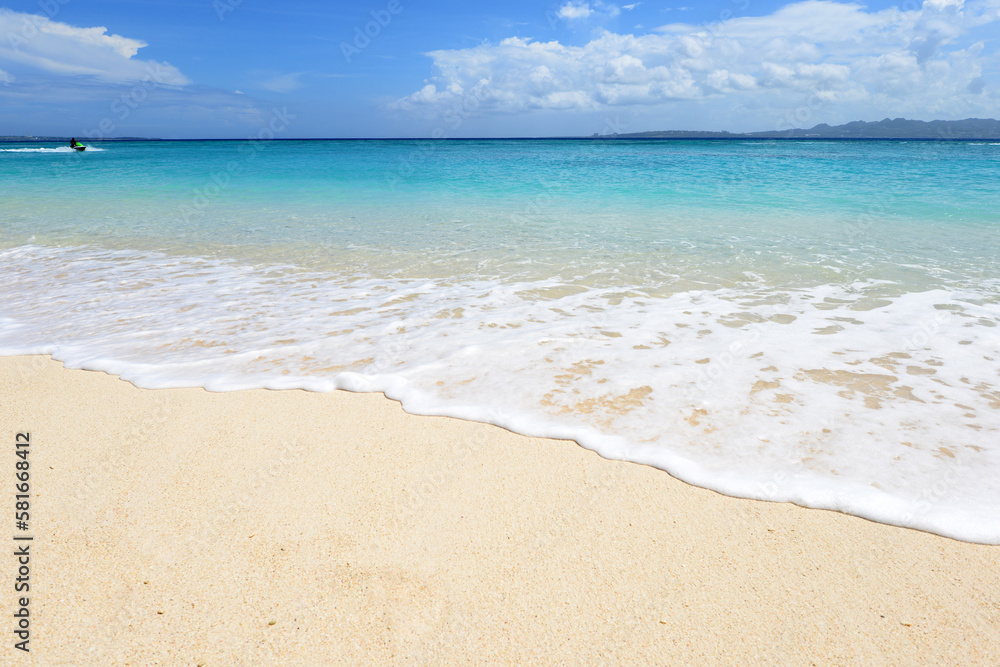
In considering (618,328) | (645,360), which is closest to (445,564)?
(645,360)

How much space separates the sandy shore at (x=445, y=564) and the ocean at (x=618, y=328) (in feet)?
1.09

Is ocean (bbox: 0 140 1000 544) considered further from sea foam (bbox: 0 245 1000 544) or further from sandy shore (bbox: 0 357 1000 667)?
sandy shore (bbox: 0 357 1000 667)

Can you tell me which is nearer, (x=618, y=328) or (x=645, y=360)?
(x=645, y=360)

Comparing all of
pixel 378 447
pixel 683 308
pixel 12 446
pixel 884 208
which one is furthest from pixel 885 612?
pixel 884 208

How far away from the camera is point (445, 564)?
7.13 feet

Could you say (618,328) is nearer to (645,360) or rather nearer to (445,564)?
(645,360)

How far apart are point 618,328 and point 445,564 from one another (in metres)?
3.09

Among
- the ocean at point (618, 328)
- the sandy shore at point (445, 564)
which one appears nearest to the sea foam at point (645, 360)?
the ocean at point (618, 328)

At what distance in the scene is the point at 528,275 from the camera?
6652 mm

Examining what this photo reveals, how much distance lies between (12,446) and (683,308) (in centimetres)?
525

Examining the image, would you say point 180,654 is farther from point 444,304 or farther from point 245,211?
point 245,211

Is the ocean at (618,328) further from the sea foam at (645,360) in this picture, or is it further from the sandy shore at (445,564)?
→ the sandy shore at (445,564)

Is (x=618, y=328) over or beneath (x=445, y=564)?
over

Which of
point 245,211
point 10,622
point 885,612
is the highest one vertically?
point 245,211
